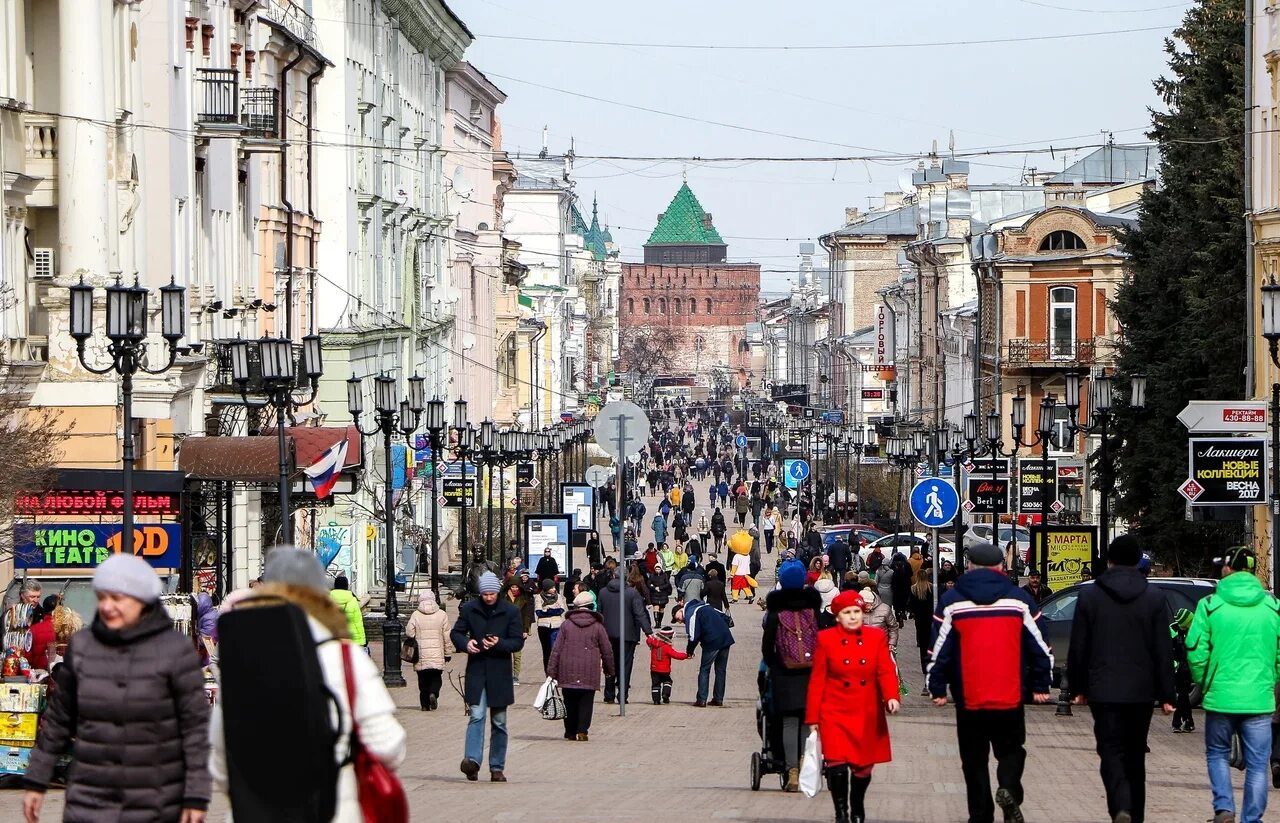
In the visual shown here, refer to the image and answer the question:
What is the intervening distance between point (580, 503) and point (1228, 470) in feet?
94.0

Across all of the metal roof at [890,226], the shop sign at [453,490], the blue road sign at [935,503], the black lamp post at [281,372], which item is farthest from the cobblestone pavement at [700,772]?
the metal roof at [890,226]

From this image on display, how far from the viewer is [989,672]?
36.0ft

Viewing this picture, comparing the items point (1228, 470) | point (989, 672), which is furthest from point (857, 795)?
point (1228, 470)

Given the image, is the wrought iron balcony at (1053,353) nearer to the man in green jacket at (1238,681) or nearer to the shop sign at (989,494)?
the shop sign at (989,494)

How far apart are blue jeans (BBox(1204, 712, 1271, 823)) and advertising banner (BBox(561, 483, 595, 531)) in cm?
4192

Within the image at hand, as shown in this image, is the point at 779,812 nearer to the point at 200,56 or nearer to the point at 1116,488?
the point at 200,56

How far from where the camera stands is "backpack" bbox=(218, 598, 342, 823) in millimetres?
6508

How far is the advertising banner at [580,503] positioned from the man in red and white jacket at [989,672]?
4231 cm

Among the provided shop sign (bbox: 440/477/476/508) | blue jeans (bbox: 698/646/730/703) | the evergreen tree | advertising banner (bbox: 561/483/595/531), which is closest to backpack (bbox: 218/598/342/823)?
blue jeans (bbox: 698/646/730/703)

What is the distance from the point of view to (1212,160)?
39.2 meters

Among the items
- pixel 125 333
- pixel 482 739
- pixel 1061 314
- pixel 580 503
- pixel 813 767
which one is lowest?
pixel 580 503

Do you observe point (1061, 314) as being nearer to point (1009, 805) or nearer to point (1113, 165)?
point (1113, 165)

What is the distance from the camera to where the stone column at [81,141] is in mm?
25531

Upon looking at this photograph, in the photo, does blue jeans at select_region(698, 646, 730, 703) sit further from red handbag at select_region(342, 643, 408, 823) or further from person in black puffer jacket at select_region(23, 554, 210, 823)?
red handbag at select_region(342, 643, 408, 823)
